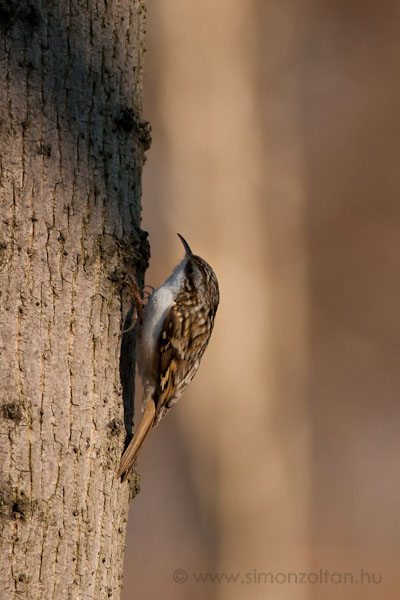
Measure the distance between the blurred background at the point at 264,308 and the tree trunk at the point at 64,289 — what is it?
2636 millimetres

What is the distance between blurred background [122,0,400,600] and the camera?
14.6 ft

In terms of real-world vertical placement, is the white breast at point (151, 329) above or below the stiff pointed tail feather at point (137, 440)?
above

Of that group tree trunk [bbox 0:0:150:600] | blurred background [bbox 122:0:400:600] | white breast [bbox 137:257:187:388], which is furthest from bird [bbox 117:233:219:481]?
blurred background [bbox 122:0:400:600]

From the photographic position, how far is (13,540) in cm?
152

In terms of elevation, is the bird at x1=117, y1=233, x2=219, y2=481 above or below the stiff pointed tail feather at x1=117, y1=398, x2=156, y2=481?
above

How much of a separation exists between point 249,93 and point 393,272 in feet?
5.56

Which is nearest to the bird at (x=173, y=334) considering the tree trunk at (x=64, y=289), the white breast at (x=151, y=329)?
the white breast at (x=151, y=329)

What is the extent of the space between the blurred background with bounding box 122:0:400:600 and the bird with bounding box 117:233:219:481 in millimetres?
1587

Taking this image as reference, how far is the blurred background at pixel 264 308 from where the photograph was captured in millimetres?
4465

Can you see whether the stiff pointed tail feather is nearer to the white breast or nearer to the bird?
the bird

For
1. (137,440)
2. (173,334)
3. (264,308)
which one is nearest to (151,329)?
(173,334)

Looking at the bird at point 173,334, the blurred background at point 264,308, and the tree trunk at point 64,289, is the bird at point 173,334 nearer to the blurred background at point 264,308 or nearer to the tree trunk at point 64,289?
the tree trunk at point 64,289

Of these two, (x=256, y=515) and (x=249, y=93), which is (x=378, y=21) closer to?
(x=249, y=93)

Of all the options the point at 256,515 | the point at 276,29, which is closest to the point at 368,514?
the point at 256,515
